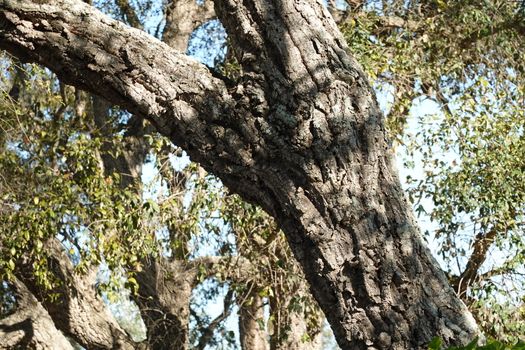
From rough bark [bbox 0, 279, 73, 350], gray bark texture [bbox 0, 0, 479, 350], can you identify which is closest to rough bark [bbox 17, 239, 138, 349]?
rough bark [bbox 0, 279, 73, 350]

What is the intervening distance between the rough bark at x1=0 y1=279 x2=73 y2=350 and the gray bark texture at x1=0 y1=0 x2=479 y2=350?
6.95m

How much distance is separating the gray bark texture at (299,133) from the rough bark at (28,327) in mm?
6953

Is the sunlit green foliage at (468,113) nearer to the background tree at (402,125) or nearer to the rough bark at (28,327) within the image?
the background tree at (402,125)

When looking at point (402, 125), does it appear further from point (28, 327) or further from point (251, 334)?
point (28, 327)

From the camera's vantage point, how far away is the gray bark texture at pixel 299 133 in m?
3.95

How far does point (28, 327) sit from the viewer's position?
10.7 metres

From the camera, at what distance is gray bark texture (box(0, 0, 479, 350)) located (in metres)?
3.95

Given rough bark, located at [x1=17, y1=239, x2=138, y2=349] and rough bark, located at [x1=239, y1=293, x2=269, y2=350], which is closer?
rough bark, located at [x1=17, y1=239, x2=138, y2=349]

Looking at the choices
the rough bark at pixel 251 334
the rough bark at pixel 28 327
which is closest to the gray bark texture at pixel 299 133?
the rough bark at pixel 28 327

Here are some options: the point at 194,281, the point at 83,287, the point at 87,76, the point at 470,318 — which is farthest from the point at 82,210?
the point at 470,318

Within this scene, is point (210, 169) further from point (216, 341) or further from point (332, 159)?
point (216, 341)

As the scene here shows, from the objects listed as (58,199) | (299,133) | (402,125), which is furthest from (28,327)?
(299,133)

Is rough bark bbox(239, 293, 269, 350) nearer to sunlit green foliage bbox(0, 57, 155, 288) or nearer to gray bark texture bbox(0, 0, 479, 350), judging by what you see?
sunlit green foliage bbox(0, 57, 155, 288)

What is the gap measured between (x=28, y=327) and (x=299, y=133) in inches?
295
